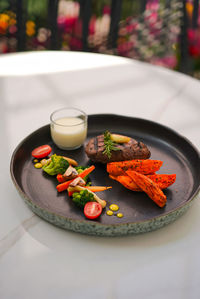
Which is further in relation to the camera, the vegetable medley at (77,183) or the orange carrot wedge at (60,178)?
the orange carrot wedge at (60,178)

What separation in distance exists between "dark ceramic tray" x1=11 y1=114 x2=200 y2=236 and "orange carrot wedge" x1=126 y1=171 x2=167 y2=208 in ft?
0.10

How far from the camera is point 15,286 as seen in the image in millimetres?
1188

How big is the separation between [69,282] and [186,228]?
0.52 metres

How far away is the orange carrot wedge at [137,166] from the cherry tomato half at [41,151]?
373 millimetres

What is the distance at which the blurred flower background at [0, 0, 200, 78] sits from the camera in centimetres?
399

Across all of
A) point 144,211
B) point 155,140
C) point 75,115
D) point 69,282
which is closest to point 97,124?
point 75,115

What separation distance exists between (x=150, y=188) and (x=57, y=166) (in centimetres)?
42

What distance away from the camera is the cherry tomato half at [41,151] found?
1.77 meters

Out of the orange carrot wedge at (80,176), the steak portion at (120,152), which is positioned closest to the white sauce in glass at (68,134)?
the steak portion at (120,152)

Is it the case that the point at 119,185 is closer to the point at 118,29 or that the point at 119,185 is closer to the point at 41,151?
the point at 41,151

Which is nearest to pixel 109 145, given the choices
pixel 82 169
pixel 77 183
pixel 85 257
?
pixel 82 169

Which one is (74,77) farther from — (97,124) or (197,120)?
(197,120)

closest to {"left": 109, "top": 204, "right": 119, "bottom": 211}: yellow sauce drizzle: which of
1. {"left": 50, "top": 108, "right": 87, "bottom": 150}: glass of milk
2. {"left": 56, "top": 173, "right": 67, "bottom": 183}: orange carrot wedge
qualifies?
{"left": 56, "top": 173, "right": 67, "bottom": 183}: orange carrot wedge

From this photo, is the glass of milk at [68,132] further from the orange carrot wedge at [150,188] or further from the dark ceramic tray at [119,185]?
the orange carrot wedge at [150,188]
